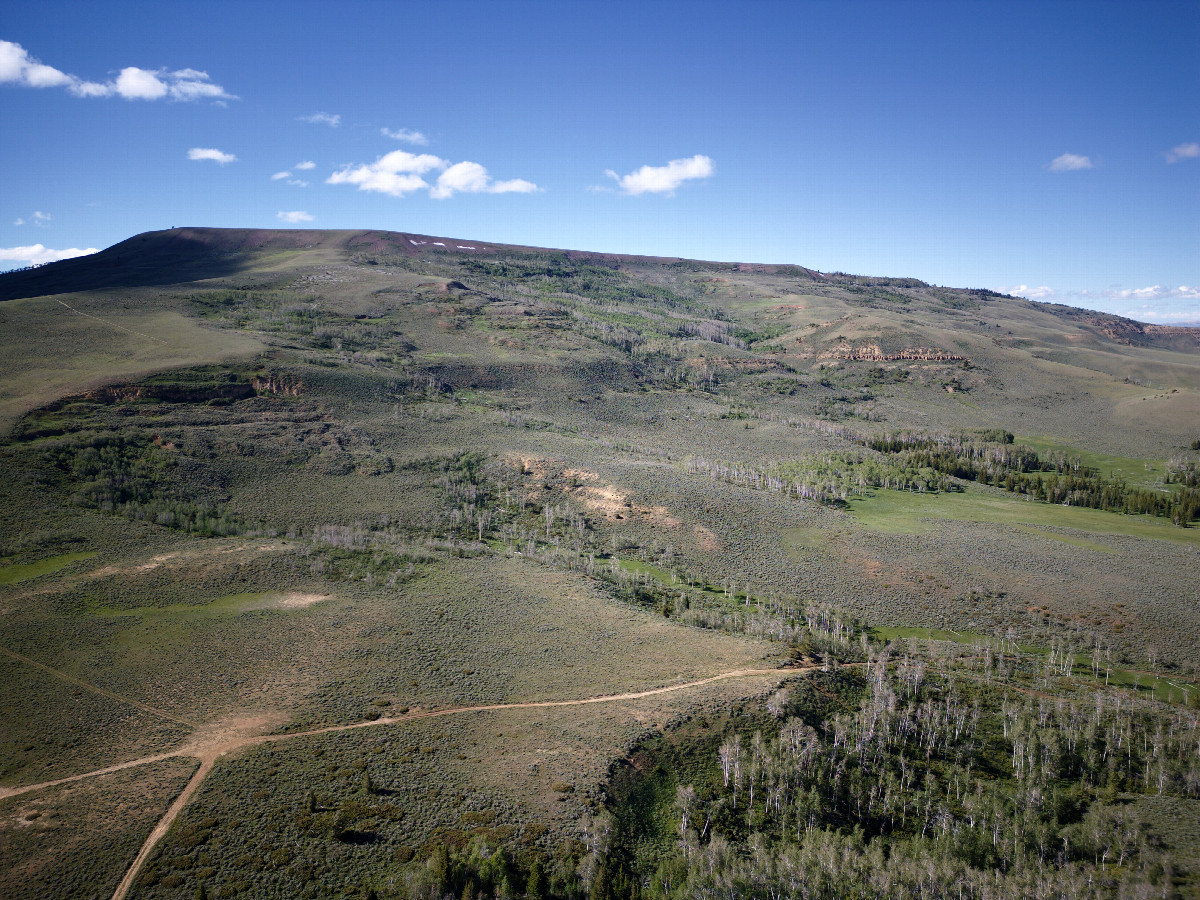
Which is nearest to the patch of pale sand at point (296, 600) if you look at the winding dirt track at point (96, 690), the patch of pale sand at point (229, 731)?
the winding dirt track at point (96, 690)

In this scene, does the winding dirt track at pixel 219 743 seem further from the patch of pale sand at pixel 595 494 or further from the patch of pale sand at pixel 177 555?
the patch of pale sand at pixel 595 494

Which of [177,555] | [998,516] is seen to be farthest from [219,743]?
[998,516]

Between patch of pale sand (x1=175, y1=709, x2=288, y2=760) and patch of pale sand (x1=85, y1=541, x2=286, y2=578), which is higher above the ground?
patch of pale sand (x1=85, y1=541, x2=286, y2=578)

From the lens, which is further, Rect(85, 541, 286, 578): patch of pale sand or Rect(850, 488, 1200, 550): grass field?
Rect(850, 488, 1200, 550): grass field

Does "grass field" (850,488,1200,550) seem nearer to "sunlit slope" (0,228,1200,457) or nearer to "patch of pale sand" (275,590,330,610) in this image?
"sunlit slope" (0,228,1200,457)

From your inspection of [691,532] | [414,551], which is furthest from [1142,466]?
[414,551]

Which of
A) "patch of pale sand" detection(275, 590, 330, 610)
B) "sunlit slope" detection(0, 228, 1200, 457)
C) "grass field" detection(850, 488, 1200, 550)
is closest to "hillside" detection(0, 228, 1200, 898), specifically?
"patch of pale sand" detection(275, 590, 330, 610)
